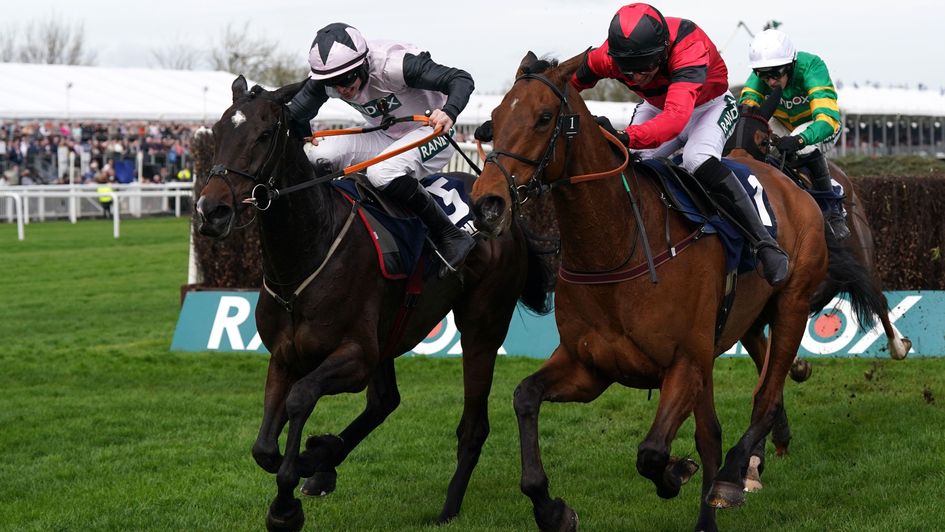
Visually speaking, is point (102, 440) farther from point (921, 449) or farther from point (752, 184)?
point (921, 449)

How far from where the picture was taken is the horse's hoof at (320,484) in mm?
6148

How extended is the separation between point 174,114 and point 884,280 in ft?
68.7

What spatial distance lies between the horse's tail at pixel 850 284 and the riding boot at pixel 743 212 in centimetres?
150

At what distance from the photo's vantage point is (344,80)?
5680 mm

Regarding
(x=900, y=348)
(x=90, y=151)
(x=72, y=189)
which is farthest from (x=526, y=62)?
(x=90, y=151)

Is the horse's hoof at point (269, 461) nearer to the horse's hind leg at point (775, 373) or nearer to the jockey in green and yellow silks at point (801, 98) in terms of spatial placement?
the horse's hind leg at point (775, 373)

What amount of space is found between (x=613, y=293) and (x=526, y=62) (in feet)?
3.09

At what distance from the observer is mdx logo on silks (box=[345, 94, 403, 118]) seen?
6004 millimetres

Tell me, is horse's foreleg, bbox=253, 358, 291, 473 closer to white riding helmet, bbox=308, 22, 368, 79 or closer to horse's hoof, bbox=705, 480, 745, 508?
white riding helmet, bbox=308, 22, 368, 79

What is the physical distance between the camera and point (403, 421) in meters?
7.86

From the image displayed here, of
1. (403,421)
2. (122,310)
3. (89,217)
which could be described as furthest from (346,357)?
(89,217)

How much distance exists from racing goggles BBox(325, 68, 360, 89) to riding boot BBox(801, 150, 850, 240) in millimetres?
2919

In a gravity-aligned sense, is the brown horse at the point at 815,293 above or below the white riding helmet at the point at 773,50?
below

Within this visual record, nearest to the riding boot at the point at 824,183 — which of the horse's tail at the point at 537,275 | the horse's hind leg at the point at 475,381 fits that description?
the horse's tail at the point at 537,275
